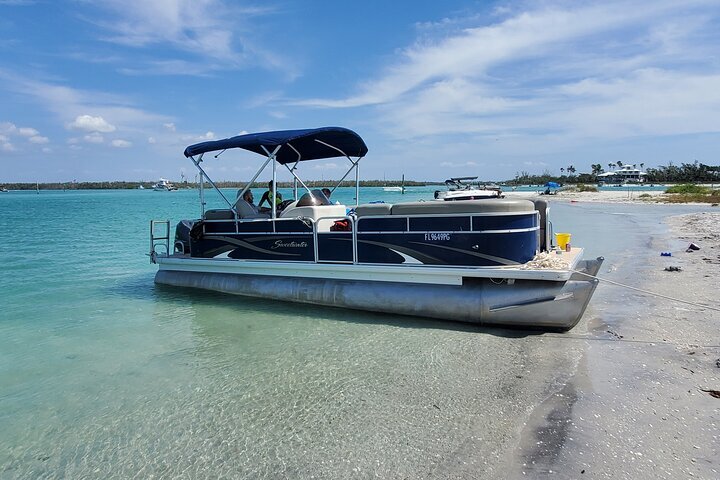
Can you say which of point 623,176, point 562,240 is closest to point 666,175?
point 623,176

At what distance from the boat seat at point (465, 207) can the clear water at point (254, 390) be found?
1.78m

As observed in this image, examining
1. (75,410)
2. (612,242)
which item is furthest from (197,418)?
(612,242)

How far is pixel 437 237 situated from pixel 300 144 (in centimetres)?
414

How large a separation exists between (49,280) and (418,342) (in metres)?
10.5

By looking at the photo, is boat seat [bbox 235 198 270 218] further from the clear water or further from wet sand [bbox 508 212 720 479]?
wet sand [bbox 508 212 720 479]

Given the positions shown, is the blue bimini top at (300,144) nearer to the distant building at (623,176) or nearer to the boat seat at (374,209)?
the boat seat at (374,209)

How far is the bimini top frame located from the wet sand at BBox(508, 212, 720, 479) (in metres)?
5.62

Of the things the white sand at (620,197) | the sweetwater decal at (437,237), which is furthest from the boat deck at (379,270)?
the white sand at (620,197)

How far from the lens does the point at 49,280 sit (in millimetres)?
12430

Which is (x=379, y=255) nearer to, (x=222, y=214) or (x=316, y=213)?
(x=316, y=213)

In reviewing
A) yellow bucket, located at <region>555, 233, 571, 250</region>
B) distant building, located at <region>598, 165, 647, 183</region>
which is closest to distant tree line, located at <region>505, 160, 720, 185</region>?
distant building, located at <region>598, 165, 647, 183</region>

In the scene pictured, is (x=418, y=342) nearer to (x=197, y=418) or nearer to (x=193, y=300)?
(x=197, y=418)

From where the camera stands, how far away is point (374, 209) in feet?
26.6

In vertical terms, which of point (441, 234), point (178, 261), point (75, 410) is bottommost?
point (75, 410)
